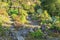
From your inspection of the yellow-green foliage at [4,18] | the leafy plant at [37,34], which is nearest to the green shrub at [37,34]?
the leafy plant at [37,34]

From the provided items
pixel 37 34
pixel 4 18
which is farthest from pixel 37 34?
pixel 4 18

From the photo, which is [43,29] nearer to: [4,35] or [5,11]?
[4,35]

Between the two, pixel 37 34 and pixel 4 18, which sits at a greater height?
pixel 4 18

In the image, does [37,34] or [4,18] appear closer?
[37,34]

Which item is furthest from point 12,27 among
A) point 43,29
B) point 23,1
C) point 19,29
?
point 23,1

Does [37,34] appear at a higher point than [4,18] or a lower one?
lower

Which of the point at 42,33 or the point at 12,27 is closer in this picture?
the point at 42,33

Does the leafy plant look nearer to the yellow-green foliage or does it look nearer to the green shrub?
the green shrub

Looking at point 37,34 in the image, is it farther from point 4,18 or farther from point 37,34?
point 4,18

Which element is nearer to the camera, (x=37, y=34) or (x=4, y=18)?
(x=37, y=34)

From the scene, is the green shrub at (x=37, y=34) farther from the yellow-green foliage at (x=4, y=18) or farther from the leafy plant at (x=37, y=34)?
the yellow-green foliage at (x=4, y=18)

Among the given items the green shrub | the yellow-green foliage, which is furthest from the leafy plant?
the yellow-green foliage
